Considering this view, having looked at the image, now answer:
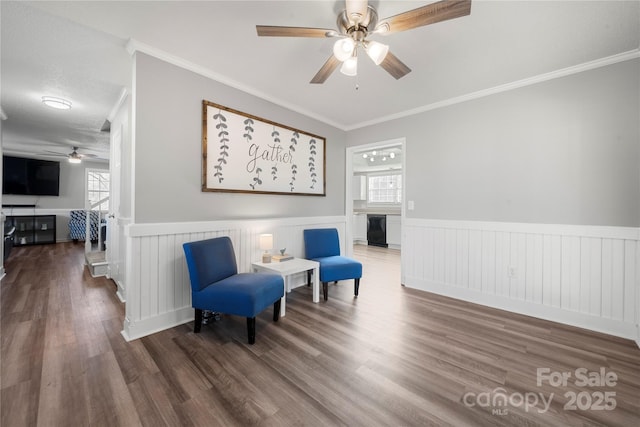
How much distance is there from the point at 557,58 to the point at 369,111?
200cm

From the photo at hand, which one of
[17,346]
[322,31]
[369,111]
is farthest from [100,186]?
[322,31]

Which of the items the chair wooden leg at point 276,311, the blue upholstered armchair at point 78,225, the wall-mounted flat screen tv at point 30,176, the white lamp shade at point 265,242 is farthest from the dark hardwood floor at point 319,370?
the wall-mounted flat screen tv at point 30,176

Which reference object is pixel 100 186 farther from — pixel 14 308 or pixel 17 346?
pixel 17 346

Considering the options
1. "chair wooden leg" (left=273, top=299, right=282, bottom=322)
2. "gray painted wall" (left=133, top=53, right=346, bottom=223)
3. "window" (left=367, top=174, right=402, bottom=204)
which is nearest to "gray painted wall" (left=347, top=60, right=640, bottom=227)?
"chair wooden leg" (left=273, top=299, right=282, bottom=322)

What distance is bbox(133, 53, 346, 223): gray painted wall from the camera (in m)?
2.26

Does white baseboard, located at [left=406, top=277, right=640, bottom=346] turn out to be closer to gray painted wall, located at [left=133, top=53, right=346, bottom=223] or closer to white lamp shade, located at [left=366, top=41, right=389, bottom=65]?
gray painted wall, located at [left=133, top=53, right=346, bottom=223]

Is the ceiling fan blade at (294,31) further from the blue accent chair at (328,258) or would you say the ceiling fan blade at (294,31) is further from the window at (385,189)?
the window at (385,189)

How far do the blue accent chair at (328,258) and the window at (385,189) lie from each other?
4.29 metres

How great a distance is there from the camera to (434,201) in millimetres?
3488

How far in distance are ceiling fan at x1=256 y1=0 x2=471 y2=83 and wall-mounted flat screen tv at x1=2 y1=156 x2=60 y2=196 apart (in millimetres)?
9000

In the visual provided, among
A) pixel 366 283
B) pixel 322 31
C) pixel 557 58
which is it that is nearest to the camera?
pixel 322 31

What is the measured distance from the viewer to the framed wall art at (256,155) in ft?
8.91

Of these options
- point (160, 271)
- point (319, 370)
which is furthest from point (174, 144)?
point (319, 370)

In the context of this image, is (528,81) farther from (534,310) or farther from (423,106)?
(534,310)
